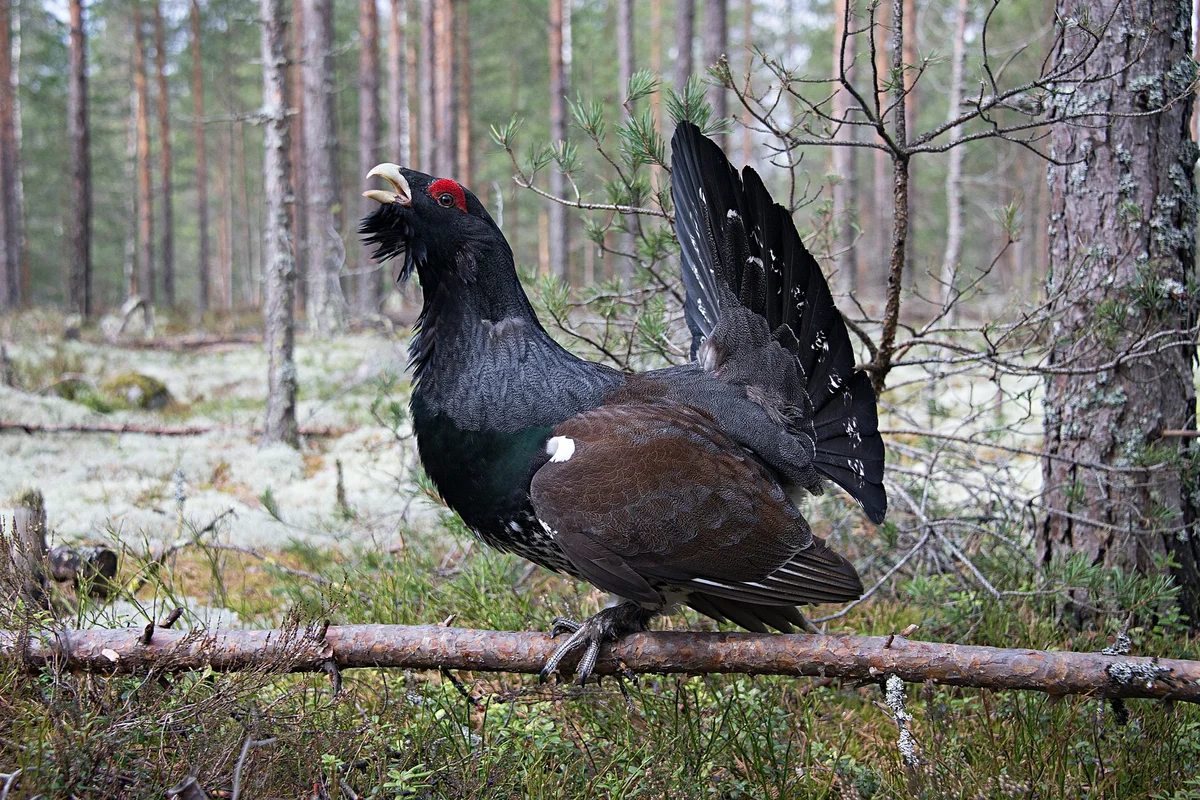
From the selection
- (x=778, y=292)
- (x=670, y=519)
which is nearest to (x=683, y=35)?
(x=778, y=292)

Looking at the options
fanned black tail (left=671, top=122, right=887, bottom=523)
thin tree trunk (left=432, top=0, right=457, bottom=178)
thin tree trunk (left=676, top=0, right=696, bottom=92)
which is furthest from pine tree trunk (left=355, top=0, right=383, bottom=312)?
fanned black tail (left=671, top=122, right=887, bottom=523)

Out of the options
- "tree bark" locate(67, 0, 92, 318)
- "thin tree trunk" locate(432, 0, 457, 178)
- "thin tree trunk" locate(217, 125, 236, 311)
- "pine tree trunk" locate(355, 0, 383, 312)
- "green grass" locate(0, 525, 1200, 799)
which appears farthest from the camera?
"thin tree trunk" locate(217, 125, 236, 311)

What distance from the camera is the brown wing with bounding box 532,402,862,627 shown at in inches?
100

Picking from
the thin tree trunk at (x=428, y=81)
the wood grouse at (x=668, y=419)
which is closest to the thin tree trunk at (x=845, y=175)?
the wood grouse at (x=668, y=419)

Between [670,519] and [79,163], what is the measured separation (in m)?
20.8

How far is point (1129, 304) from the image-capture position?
3648 mm

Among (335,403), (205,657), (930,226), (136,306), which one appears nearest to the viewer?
(205,657)

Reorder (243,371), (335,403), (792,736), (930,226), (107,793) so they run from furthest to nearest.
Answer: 1. (930,226)
2. (243,371)
3. (335,403)
4. (792,736)
5. (107,793)

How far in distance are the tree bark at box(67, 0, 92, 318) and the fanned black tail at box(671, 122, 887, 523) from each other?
18893 millimetres

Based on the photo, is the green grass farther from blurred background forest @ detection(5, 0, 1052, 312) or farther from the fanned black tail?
blurred background forest @ detection(5, 0, 1052, 312)

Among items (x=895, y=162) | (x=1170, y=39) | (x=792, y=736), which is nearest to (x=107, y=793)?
(x=792, y=736)

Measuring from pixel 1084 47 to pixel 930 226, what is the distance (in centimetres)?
3325

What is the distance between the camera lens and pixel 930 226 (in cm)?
3425

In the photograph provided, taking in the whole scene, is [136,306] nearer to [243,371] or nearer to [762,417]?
[243,371]
